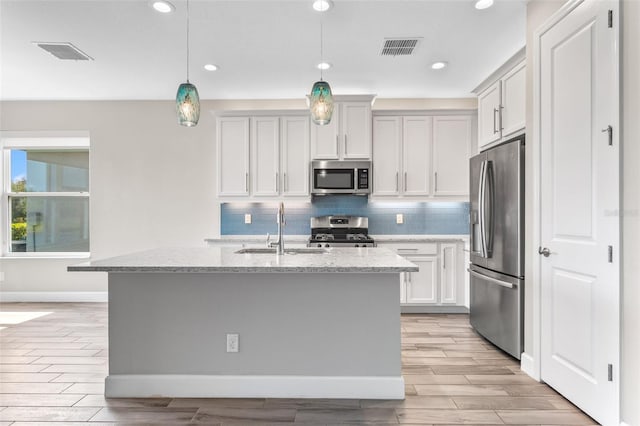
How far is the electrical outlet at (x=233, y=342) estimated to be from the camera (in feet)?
8.04

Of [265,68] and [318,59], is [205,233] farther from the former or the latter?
[318,59]

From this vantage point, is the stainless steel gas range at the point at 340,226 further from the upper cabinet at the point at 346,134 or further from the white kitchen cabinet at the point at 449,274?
the white kitchen cabinet at the point at 449,274

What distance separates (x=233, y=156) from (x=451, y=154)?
8.91 ft

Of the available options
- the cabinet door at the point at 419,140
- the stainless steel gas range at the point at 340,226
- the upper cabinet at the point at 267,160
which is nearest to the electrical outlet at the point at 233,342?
the upper cabinet at the point at 267,160

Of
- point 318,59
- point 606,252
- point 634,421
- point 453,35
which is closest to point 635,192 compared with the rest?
point 606,252

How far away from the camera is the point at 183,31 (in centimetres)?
322

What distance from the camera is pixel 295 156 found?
186 inches

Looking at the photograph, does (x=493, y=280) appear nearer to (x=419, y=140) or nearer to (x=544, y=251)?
(x=544, y=251)

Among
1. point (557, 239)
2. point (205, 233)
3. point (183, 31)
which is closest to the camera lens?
point (557, 239)

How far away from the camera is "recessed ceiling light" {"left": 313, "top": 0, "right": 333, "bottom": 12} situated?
2.78 m

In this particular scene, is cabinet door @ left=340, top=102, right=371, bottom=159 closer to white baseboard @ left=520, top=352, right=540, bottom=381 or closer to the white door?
the white door

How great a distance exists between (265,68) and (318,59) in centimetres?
61

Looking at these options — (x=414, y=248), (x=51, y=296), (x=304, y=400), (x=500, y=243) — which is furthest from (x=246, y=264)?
(x=51, y=296)

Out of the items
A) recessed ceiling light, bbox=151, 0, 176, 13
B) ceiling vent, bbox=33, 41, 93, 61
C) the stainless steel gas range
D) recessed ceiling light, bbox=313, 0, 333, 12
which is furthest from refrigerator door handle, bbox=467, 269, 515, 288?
ceiling vent, bbox=33, 41, 93, 61
